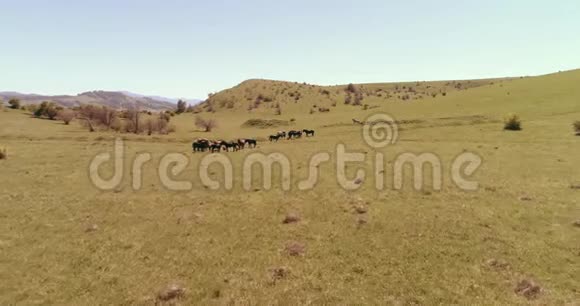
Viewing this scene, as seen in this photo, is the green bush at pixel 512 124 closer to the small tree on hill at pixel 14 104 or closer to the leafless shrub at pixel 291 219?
the leafless shrub at pixel 291 219

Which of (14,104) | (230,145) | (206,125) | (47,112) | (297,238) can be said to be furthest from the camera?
(14,104)

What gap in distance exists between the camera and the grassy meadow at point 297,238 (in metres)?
10.1

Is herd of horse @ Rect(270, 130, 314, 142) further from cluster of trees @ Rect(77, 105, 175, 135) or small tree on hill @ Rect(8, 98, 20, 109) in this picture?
small tree on hill @ Rect(8, 98, 20, 109)

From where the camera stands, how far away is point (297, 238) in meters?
13.8

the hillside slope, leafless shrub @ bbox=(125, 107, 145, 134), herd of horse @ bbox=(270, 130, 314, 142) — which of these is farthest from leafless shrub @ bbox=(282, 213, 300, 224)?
the hillside slope

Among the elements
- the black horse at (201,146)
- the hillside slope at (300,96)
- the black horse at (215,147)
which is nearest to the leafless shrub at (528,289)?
the black horse at (215,147)

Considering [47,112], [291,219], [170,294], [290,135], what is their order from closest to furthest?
1. [170,294]
2. [291,219]
3. [290,135]
4. [47,112]

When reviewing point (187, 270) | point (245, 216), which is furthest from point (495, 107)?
point (187, 270)

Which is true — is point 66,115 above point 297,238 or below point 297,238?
above

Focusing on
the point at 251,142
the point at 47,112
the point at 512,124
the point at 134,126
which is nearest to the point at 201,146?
the point at 251,142

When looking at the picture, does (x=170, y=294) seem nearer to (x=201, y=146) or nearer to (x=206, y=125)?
(x=201, y=146)

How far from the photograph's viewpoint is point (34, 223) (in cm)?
1608

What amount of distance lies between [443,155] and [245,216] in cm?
1852

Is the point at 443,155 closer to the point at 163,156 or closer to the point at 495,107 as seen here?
the point at 163,156
